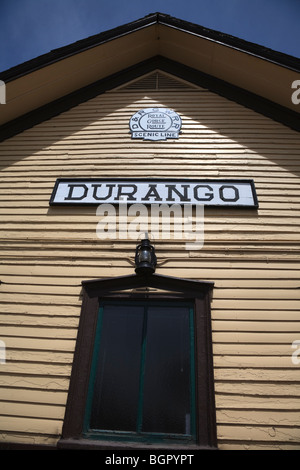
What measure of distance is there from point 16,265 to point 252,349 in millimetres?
3268

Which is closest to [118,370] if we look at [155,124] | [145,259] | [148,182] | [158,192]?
[145,259]

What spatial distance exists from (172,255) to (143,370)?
5.02 feet

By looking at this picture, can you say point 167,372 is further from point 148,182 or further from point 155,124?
point 155,124

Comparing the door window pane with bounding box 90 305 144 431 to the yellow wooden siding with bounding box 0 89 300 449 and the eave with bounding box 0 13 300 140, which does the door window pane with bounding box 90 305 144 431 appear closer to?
the yellow wooden siding with bounding box 0 89 300 449

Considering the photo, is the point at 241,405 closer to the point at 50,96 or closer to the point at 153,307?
the point at 153,307

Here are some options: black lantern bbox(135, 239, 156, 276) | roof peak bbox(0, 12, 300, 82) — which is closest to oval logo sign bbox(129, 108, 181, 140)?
roof peak bbox(0, 12, 300, 82)

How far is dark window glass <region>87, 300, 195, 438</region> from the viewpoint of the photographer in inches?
134

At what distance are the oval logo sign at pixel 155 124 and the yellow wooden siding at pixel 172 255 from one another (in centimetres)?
17

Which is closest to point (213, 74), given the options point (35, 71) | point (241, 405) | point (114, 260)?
point (35, 71)

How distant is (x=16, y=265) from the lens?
454cm

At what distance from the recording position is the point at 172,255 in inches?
176

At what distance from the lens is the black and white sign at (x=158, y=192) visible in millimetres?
4969

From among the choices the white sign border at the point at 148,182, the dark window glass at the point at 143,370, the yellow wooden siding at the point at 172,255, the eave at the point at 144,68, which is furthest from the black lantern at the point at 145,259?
the eave at the point at 144,68

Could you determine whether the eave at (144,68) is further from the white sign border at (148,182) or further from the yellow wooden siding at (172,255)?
the white sign border at (148,182)
